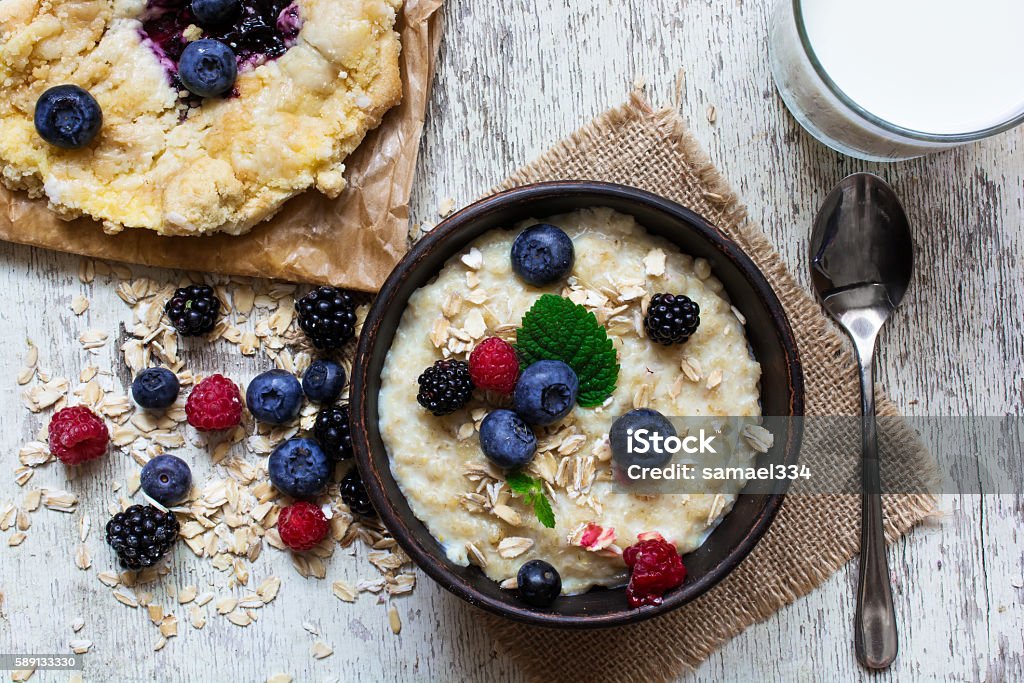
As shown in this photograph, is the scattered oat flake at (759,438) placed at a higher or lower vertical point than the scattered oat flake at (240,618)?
higher

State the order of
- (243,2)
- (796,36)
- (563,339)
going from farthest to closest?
1. (243,2)
2. (796,36)
3. (563,339)

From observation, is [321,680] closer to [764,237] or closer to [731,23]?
[764,237]

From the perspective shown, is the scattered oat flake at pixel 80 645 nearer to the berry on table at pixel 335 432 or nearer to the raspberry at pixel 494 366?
the berry on table at pixel 335 432

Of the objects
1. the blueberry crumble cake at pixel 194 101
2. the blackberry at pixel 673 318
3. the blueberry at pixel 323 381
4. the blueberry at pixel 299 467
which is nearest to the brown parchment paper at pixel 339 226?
the blueberry crumble cake at pixel 194 101

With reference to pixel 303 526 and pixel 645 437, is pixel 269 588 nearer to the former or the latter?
pixel 303 526

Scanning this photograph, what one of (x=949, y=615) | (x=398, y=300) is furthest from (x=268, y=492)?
(x=949, y=615)

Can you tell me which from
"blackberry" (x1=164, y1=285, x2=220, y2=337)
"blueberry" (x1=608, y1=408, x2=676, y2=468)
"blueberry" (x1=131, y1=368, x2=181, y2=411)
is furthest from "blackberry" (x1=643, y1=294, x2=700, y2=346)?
"blueberry" (x1=131, y1=368, x2=181, y2=411)
